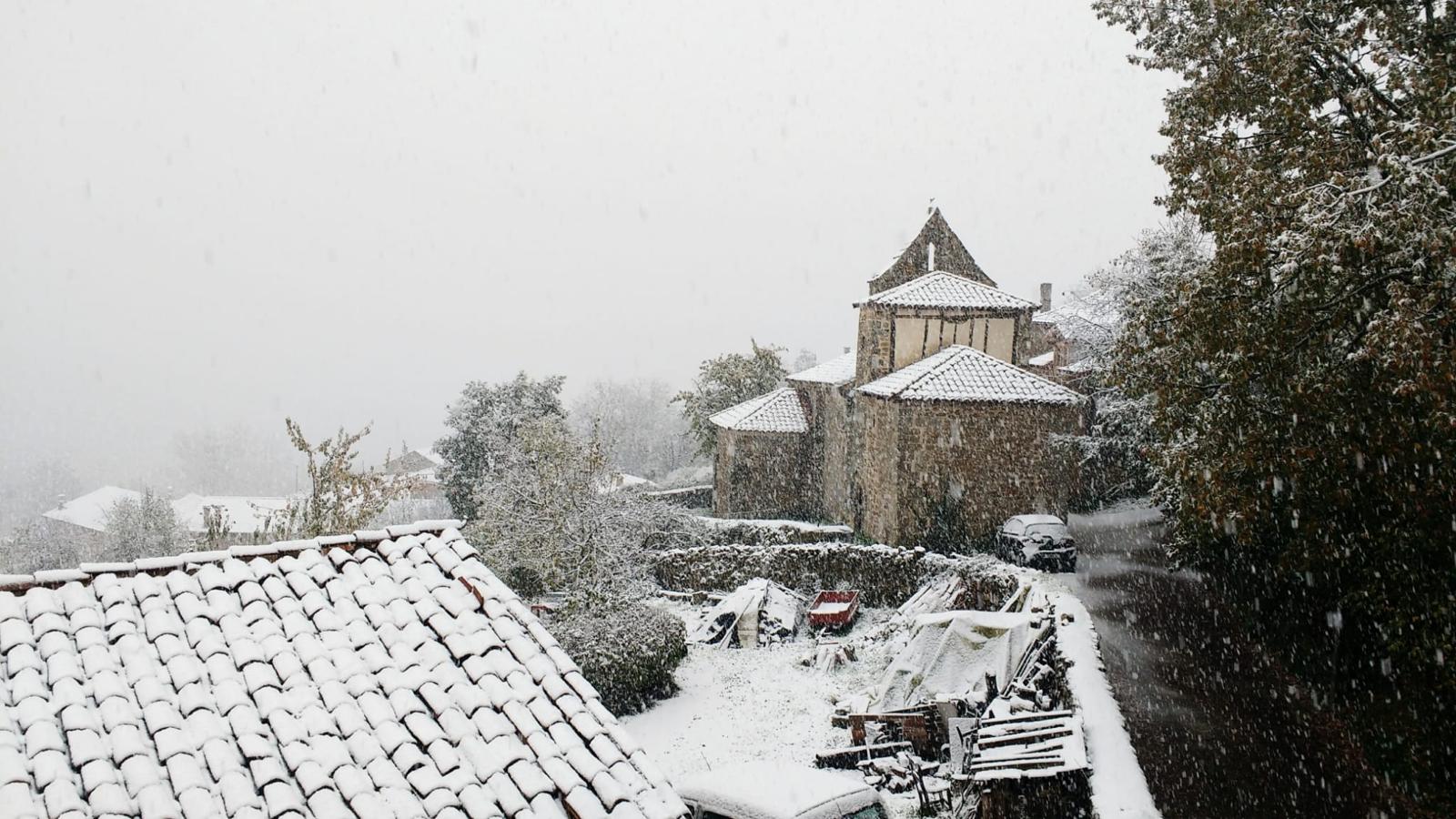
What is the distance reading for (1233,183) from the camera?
876 centimetres

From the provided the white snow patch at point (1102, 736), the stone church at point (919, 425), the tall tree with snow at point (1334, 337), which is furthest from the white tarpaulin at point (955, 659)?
the stone church at point (919, 425)

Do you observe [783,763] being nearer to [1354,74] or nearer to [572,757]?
[572,757]

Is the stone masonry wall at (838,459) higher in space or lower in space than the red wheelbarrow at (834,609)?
higher

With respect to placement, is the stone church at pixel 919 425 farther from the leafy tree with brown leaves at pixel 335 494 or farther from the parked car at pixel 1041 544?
the leafy tree with brown leaves at pixel 335 494

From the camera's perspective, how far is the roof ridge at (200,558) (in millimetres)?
5637

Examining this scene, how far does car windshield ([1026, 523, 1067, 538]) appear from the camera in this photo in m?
19.0

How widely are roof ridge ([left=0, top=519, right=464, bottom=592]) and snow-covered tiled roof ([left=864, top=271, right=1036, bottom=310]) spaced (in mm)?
20382

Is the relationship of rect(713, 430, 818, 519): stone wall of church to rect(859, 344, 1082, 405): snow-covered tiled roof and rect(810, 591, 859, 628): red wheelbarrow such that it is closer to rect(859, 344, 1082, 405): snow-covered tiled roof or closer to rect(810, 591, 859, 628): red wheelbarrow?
rect(859, 344, 1082, 405): snow-covered tiled roof

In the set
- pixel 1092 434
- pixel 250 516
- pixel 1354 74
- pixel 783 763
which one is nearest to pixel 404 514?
pixel 250 516

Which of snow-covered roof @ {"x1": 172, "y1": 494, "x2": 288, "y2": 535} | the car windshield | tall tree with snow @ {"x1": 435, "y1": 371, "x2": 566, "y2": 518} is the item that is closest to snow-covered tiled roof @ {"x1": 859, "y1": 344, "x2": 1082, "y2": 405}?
the car windshield

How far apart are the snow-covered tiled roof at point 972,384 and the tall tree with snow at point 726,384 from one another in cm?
2051

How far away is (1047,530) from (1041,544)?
20.7 inches

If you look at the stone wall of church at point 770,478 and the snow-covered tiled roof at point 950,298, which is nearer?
the snow-covered tiled roof at point 950,298

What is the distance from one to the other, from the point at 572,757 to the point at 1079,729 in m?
6.71
